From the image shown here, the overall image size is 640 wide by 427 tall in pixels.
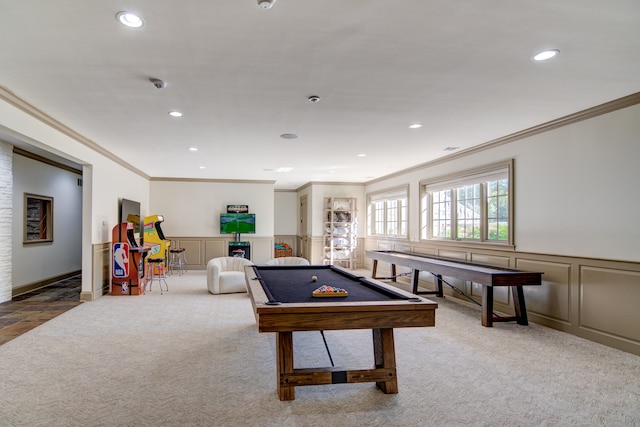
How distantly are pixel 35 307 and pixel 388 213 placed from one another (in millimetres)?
7204

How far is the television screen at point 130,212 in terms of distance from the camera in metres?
7.06

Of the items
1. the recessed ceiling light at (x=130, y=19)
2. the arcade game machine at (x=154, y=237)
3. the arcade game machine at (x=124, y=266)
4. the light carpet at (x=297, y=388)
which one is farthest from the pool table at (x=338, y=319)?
the arcade game machine at (x=154, y=237)

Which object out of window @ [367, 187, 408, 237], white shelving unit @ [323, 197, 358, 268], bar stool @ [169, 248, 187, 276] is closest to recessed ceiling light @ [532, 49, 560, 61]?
window @ [367, 187, 408, 237]

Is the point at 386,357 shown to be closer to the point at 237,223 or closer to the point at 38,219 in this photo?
the point at 38,219

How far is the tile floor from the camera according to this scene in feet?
14.0

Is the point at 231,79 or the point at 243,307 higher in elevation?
the point at 231,79

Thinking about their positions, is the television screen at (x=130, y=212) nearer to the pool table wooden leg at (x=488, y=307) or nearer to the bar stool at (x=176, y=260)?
the bar stool at (x=176, y=260)

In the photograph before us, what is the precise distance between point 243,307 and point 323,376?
3017 millimetres

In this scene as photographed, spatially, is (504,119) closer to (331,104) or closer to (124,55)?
(331,104)

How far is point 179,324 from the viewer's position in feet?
14.7

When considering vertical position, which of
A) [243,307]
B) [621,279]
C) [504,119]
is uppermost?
[504,119]

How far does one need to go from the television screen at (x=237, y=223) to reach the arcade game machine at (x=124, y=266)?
3530mm

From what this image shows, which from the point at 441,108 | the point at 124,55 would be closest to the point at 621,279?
the point at 441,108

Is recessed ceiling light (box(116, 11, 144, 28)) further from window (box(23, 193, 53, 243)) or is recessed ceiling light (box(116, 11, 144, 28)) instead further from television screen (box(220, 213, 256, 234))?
television screen (box(220, 213, 256, 234))
